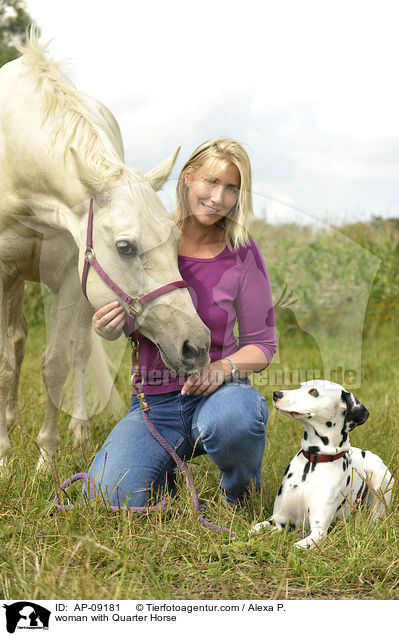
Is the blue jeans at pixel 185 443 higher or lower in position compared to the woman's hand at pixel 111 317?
lower

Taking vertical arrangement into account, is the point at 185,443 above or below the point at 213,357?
below

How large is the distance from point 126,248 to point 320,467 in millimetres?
1252

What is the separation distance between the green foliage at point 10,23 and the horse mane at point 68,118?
793 centimetres

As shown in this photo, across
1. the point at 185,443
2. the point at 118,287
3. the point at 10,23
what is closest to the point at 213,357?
the point at 185,443

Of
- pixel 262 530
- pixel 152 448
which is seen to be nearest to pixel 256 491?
pixel 262 530

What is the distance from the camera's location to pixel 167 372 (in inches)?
113

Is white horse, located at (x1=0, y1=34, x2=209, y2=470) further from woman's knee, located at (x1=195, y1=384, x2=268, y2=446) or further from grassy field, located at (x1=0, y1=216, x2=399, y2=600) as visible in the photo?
grassy field, located at (x1=0, y1=216, x2=399, y2=600)

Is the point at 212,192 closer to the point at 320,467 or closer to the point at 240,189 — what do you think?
the point at 240,189

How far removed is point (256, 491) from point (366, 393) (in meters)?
2.70

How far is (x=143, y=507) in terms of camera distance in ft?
8.55

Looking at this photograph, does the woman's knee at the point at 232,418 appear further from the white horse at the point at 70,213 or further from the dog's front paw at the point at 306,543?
the dog's front paw at the point at 306,543
